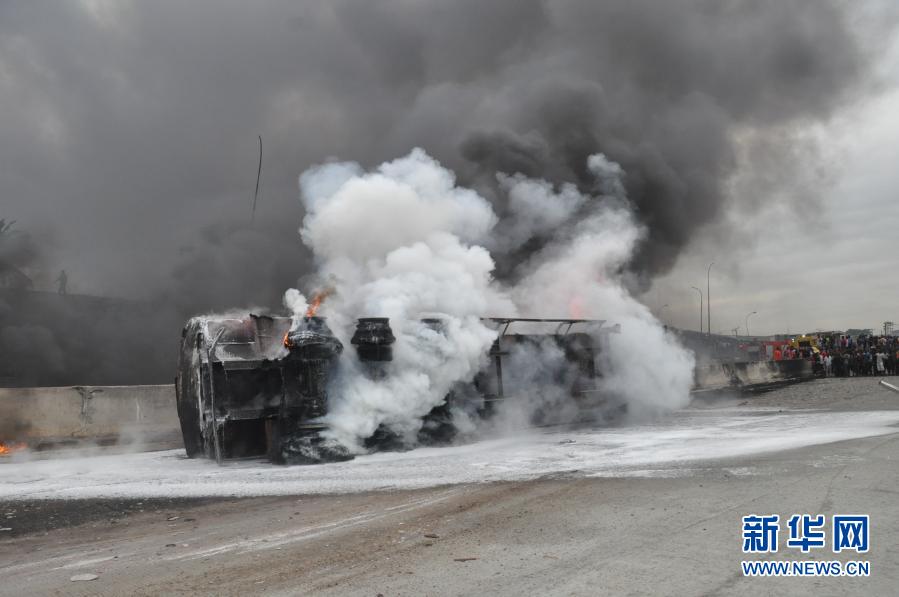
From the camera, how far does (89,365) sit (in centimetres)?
2158

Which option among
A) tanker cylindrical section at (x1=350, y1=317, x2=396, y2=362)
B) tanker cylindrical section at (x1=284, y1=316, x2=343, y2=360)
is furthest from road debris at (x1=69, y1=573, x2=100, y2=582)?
tanker cylindrical section at (x1=350, y1=317, x2=396, y2=362)

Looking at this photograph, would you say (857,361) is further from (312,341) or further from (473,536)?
(473,536)

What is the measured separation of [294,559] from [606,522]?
2315 millimetres

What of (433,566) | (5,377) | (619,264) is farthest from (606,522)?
(5,377)

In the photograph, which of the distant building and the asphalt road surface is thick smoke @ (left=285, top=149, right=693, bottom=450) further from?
the distant building

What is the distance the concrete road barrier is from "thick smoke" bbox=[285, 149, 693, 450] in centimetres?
367

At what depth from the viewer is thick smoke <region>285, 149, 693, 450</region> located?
31.9 ft

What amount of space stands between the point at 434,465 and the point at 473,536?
3298 millimetres

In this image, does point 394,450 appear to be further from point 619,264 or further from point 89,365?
point 89,365

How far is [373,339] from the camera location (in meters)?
9.43
